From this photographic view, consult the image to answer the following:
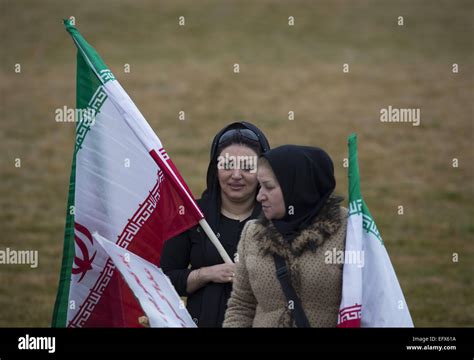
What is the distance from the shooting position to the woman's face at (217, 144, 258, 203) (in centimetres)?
608

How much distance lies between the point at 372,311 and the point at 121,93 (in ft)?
6.88

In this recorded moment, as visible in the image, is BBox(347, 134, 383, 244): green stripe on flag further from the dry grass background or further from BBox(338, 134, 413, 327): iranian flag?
the dry grass background

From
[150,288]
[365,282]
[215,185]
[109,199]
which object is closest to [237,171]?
[215,185]

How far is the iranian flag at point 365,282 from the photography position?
493cm

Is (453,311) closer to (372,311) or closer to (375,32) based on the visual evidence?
(372,311)

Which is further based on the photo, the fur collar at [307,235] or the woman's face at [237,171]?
the woman's face at [237,171]

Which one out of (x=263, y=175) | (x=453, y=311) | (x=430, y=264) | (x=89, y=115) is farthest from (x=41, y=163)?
(x=263, y=175)

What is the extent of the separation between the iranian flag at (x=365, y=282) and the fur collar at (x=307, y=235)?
88 millimetres

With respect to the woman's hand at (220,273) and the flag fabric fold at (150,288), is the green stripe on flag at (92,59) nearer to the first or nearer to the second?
the flag fabric fold at (150,288)

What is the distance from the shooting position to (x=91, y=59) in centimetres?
618

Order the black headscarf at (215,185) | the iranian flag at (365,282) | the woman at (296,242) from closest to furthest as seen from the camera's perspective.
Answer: the iranian flag at (365,282), the woman at (296,242), the black headscarf at (215,185)

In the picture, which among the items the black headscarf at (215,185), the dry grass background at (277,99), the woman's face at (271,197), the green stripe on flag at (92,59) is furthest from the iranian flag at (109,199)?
the dry grass background at (277,99)

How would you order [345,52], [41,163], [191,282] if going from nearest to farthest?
[191,282], [41,163], [345,52]

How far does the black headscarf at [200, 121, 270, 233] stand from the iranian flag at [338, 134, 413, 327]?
119cm
